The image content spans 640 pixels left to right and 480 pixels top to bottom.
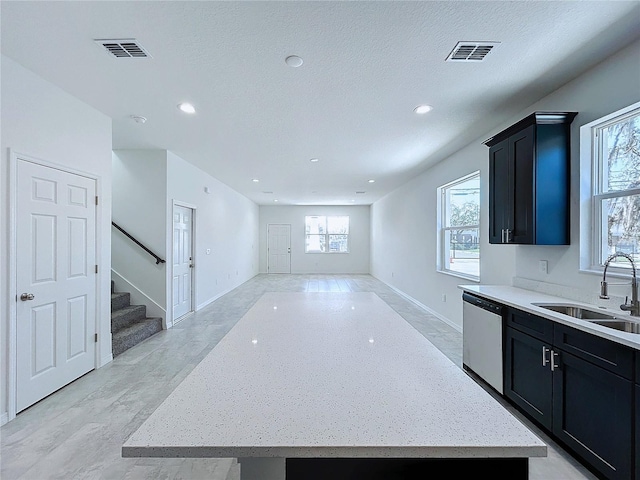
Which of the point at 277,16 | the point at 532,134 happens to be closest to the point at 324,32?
the point at 277,16

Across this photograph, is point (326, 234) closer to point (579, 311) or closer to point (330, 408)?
point (579, 311)

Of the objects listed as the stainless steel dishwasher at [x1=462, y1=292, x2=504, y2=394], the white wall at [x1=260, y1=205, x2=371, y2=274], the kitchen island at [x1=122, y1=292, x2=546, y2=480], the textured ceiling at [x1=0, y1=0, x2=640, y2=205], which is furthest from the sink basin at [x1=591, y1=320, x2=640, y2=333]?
the white wall at [x1=260, y1=205, x2=371, y2=274]

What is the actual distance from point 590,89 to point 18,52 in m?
4.29

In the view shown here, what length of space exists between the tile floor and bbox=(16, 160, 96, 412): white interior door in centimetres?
21

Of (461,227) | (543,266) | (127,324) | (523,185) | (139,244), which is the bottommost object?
(127,324)

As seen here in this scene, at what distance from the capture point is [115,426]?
2359mm

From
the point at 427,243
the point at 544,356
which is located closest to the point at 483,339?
the point at 544,356

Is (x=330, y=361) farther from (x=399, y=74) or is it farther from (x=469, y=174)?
(x=469, y=174)

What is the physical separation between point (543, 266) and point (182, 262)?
16.8 ft

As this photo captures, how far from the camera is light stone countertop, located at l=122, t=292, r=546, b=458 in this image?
74 centimetres

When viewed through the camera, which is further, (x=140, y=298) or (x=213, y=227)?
(x=213, y=227)

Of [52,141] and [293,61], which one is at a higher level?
[293,61]

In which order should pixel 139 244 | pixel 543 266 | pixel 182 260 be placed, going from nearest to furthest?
pixel 543 266, pixel 139 244, pixel 182 260

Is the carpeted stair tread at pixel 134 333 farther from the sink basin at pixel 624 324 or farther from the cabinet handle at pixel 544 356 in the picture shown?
the sink basin at pixel 624 324
